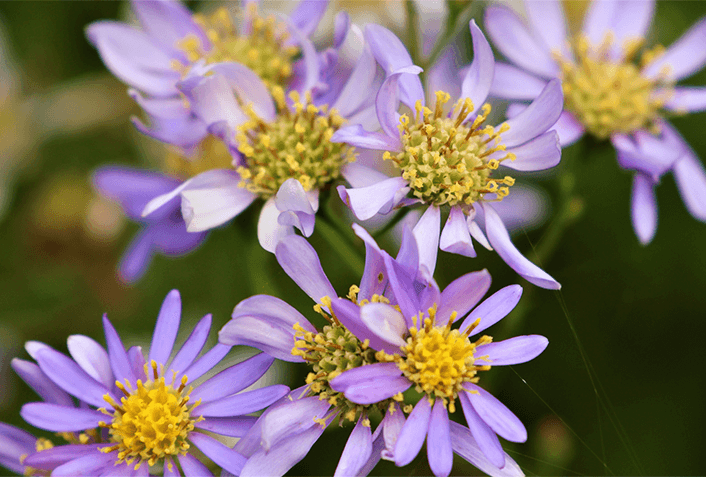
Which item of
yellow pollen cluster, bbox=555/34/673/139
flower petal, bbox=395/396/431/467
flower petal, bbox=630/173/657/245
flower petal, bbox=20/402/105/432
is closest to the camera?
flower petal, bbox=395/396/431/467

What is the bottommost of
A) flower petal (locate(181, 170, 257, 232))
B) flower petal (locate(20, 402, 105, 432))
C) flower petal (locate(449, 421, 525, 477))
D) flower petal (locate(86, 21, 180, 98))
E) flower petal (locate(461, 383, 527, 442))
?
flower petal (locate(20, 402, 105, 432))

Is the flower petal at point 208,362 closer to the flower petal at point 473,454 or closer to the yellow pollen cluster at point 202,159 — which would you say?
the flower petal at point 473,454

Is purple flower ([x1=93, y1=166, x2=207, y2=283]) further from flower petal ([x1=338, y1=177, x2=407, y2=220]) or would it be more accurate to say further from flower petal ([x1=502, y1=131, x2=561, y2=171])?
flower petal ([x1=502, y1=131, x2=561, y2=171])

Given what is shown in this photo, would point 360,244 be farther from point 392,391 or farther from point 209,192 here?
point 392,391

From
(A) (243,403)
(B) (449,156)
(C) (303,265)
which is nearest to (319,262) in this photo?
(C) (303,265)

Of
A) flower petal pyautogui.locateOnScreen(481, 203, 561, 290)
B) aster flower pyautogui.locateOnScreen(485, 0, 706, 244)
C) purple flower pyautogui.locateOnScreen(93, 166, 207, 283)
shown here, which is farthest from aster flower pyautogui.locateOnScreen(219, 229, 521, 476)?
aster flower pyautogui.locateOnScreen(485, 0, 706, 244)

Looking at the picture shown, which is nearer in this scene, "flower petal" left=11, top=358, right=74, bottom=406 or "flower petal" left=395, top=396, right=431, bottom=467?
"flower petal" left=395, top=396, right=431, bottom=467
